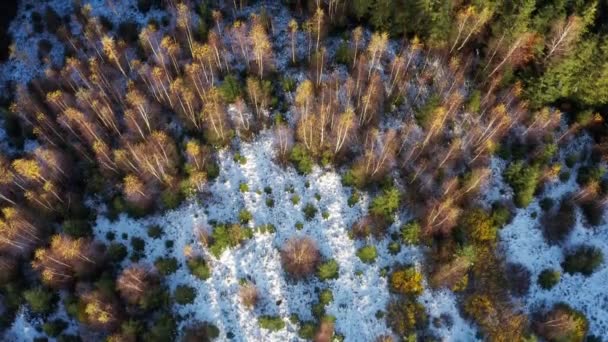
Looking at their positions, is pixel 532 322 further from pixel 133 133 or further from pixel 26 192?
pixel 26 192

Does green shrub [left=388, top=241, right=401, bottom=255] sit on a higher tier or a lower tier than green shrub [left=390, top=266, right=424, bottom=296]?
higher

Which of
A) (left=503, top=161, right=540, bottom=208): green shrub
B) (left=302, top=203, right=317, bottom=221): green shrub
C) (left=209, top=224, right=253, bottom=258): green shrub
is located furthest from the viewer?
(left=302, top=203, right=317, bottom=221): green shrub

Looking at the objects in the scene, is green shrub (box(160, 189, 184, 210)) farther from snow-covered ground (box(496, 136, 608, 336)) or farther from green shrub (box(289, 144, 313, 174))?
snow-covered ground (box(496, 136, 608, 336))

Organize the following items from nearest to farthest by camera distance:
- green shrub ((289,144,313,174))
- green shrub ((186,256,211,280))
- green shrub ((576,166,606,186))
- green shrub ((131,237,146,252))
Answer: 1. green shrub ((186,256,211,280))
2. green shrub ((131,237,146,252))
3. green shrub ((289,144,313,174))
4. green shrub ((576,166,606,186))

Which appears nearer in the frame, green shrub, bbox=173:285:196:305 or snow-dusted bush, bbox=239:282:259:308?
green shrub, bbox=173:285:196:305

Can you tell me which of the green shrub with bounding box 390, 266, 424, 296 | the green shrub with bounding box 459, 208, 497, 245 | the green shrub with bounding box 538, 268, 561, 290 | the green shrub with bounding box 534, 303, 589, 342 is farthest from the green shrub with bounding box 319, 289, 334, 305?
the green shrub with bounding box 538, 268, 561, 290

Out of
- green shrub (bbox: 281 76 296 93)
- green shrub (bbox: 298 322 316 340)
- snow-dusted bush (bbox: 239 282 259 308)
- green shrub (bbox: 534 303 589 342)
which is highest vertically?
green shrub (bbox: 281 76 296 93)
